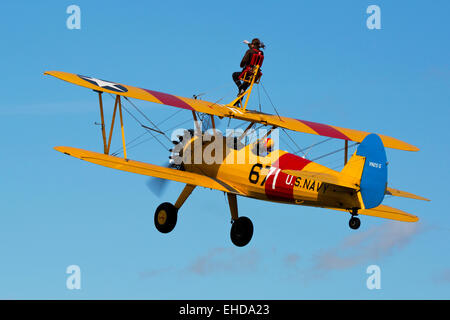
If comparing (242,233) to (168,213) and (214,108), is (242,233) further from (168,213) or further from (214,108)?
(214,108)

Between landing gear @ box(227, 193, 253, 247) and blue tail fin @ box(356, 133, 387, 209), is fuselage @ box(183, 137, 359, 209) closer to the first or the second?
blue tail fin @ box(356, 133, 387, 209)

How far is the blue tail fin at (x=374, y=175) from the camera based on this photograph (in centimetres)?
1830

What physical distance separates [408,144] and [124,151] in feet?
24.4

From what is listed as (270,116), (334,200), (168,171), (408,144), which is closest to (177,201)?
(168,171)

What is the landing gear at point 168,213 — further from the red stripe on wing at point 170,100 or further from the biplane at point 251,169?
the red stripe on wing at point 170,100

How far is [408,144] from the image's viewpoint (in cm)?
2372

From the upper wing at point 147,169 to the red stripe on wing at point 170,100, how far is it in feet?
4.51

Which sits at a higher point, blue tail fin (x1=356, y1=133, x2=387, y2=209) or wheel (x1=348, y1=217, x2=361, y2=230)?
blue tail fin (x1=356, y1=133, x2=387, y2=209)

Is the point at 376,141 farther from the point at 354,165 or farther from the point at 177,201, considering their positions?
the point at 177,201

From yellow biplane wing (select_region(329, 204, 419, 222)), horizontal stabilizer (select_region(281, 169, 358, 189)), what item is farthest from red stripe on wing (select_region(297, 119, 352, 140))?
horizontal stabilizer (select_region(281, 169, 358, 189))

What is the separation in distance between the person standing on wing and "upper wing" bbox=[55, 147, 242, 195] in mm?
2536

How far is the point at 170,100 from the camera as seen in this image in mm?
21016

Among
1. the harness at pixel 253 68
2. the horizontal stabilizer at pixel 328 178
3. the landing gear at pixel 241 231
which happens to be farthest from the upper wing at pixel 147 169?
the harness at pixel 253 68

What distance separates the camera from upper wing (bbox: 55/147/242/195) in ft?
64.9
